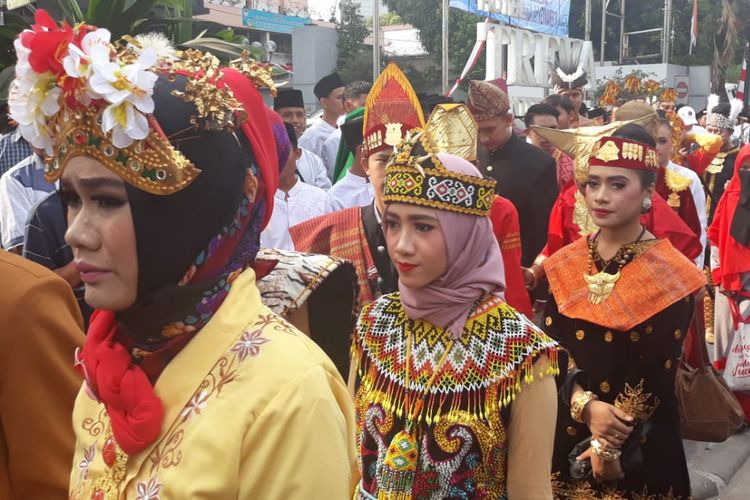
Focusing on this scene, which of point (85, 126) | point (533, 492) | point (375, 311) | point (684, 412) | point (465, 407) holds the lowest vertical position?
point (684, 412)

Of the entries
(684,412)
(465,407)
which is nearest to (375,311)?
(465,407)

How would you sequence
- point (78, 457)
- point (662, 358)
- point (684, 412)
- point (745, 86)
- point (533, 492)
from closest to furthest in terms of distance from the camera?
point (78, 457)
point (533, 492)
point (662, 358)
point (684, 412)
point (745, 86)

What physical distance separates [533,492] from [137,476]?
1336 millimetres

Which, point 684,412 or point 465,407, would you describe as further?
point 684,412

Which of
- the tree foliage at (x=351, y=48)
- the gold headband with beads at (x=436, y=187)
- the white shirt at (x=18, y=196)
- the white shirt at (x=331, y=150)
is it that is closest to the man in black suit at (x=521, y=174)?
the white shirt at (x=331, y=150)

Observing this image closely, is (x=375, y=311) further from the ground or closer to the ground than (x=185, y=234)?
closer to the ground

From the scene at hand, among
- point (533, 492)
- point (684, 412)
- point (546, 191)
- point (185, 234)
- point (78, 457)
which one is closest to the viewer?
point (185, 234)

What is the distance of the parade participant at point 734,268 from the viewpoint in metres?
6.79

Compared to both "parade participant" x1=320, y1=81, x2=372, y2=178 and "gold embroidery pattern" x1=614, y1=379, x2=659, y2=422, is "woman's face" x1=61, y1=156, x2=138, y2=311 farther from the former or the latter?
"parade participant" x1=320, y1=81, x2=372, y2=178

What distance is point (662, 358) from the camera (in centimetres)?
386

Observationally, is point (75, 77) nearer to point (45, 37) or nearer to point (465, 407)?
point (45, 37)

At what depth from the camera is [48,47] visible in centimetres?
176

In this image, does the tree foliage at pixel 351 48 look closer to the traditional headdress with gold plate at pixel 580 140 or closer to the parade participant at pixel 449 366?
the traditional headdress with gold plate at pixel 580 140

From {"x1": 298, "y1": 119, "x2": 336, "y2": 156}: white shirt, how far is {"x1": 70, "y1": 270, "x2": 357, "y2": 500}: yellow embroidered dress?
6994mm
